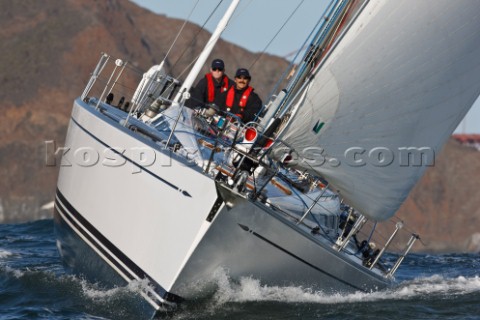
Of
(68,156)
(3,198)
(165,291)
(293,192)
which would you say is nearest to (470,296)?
(293,192)

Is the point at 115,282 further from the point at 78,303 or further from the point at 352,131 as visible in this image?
the point at 352,131

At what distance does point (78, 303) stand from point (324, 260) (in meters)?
2.65

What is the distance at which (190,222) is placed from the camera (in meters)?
9.83

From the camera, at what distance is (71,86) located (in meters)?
41.8

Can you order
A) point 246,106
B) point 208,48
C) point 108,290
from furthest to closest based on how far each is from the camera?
point 246,106 < point 208,48 < point 108,290

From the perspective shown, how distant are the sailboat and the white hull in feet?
0.04

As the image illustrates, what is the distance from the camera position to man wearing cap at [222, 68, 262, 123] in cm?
1317

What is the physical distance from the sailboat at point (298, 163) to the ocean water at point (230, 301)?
159 millimetres

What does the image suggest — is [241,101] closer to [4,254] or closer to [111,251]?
[111,251]

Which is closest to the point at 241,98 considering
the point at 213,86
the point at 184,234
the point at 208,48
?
the point at 213,86

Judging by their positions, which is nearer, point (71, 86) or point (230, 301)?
point (230, 301)

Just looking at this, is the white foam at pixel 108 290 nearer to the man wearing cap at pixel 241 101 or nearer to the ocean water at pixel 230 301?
the ocean water at pixel 230 301

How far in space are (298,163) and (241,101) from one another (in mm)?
3082

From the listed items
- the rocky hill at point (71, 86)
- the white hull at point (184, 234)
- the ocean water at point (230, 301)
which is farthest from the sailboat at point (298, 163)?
the rocky hill at point (71, 86)
